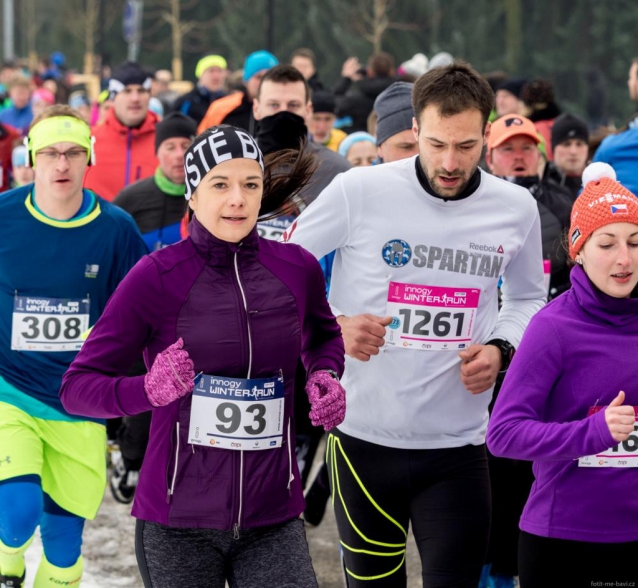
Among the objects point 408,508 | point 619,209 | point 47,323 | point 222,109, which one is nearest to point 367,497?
point 408,508

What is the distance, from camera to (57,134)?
5273 mm

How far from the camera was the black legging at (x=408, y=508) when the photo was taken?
3.96 meters

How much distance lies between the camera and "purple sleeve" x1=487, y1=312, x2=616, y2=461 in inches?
132

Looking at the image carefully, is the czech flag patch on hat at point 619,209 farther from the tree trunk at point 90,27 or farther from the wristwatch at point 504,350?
the tree trunk at point 90,27

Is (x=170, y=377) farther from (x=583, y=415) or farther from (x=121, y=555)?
(x=121, y=555)

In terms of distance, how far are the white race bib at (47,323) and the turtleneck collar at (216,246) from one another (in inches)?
67.9

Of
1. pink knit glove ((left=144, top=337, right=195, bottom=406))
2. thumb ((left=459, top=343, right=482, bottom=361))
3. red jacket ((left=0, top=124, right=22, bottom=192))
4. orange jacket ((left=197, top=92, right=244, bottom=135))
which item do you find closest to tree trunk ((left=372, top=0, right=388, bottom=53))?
red jacket ((left=0, top=124, right=22, bottom=192))

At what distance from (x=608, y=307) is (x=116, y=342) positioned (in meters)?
1.40

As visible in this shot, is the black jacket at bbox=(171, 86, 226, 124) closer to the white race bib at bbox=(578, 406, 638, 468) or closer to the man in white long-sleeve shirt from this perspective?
the man in white long-sleeve shirt

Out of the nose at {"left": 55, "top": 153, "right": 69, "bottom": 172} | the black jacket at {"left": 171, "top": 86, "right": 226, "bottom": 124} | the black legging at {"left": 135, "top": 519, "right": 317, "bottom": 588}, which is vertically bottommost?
the black legging at {"left": 135, "top": 519, "right": 317, "bottom": 588}

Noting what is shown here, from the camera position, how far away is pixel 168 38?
4547cm

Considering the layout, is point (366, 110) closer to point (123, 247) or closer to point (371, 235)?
point (123, 247)

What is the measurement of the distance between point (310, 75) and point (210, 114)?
14.2 feet

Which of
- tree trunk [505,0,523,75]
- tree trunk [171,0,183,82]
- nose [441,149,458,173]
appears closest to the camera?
nose [441,149,458,173]
